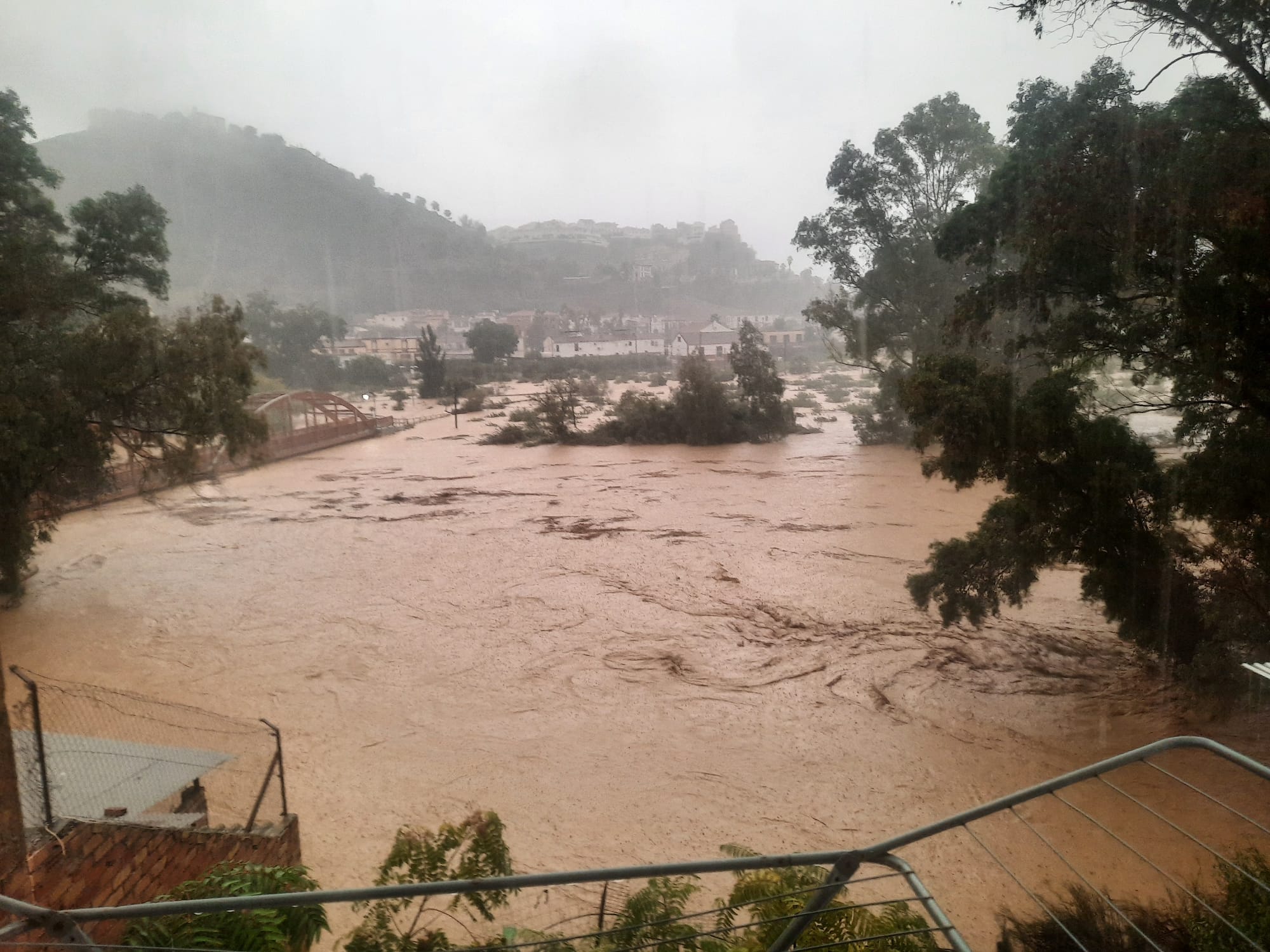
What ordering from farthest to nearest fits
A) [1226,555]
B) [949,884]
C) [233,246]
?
[233,246], [1226,555], [949,884]

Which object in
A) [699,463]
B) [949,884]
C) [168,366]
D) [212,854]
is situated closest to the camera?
[212,854]

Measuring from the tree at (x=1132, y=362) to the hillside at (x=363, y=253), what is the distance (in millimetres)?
42597

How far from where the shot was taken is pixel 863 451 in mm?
27438

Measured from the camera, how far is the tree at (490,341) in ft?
195

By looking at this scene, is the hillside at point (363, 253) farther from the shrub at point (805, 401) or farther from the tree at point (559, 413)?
the tree at point (559, 413)

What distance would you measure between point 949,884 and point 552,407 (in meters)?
27.6

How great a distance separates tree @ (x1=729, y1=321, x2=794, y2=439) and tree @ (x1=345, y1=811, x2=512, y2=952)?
26.9 metres

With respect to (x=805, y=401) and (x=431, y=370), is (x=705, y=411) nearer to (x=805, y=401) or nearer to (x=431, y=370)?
(x=805, y=401)

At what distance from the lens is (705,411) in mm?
30562

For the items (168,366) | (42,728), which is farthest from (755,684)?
(168,366)

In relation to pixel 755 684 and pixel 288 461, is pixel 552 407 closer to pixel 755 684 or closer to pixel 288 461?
pixel 288 461

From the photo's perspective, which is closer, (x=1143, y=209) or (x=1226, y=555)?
(x=1143, y=209)

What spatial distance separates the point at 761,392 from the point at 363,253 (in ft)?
237

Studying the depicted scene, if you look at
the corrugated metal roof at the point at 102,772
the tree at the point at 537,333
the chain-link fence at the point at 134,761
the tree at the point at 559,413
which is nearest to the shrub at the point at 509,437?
the tree at the point at 559,413
